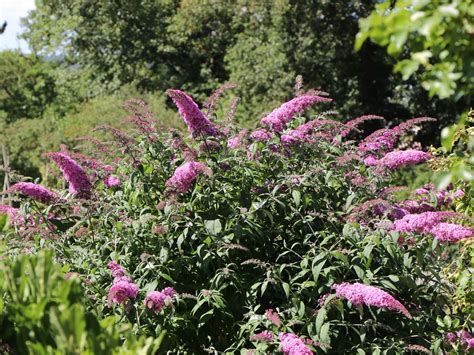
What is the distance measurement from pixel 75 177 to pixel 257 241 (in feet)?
3.47

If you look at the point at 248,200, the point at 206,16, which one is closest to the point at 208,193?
the point at 248,200

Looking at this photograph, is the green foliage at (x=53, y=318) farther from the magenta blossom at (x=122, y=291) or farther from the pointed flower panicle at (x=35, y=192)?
the pointed flower panicle at (x=35, y=192)

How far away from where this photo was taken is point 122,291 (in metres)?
3.20

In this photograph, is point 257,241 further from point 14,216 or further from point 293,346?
point 14,216

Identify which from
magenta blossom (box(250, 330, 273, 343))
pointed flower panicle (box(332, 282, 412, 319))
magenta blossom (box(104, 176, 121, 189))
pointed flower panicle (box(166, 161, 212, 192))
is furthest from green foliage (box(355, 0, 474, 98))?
magenta blossom (box(104, 176, 121, 189))

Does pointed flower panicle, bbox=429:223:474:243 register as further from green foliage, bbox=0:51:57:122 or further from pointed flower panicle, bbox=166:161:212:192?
green foliage, bbox=0:51:57:122

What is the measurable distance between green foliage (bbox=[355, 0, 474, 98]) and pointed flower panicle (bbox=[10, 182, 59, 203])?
96.9 inches

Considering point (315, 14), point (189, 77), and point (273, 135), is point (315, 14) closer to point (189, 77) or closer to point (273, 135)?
point (189, 77)

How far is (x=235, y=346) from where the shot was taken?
3484 millimetres

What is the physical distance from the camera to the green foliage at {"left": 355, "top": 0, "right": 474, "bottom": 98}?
5.78 ft

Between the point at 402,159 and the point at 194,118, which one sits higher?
the point at 194,118

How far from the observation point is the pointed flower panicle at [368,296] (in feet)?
9.92

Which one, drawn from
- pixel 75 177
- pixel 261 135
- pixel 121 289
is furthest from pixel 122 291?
pixel 261 135

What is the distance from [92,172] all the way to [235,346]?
58.4 inches
